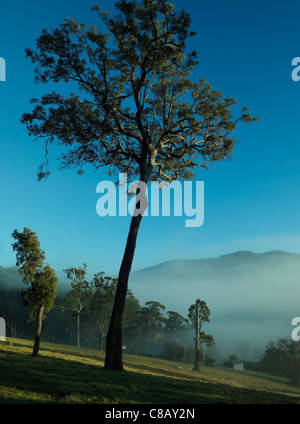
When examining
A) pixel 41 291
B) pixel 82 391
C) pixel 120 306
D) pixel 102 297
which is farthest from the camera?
pixel 102 297

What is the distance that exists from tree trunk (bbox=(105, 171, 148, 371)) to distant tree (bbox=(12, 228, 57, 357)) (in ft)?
19.8

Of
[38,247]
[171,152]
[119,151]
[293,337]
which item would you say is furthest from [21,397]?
[293,337]

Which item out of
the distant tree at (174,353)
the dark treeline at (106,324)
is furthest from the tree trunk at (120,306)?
the distant tree at (174,353)

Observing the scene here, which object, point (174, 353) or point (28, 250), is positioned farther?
point (174, 353)

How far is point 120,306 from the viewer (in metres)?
15.7

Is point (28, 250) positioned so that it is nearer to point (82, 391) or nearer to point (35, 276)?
point (35, 276)

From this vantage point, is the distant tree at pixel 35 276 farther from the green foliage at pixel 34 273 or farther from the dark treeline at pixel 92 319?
the dark treeline at pixel 92 319

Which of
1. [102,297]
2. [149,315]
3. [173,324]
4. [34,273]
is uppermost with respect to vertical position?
[34,273]

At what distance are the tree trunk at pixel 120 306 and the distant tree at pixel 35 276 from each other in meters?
6.04

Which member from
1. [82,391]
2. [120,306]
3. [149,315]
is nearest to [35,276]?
[120,306]

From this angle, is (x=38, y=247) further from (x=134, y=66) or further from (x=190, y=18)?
(x=190, y=18)

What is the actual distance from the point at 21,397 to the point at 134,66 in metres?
17.6

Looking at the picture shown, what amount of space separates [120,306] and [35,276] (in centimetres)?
718
